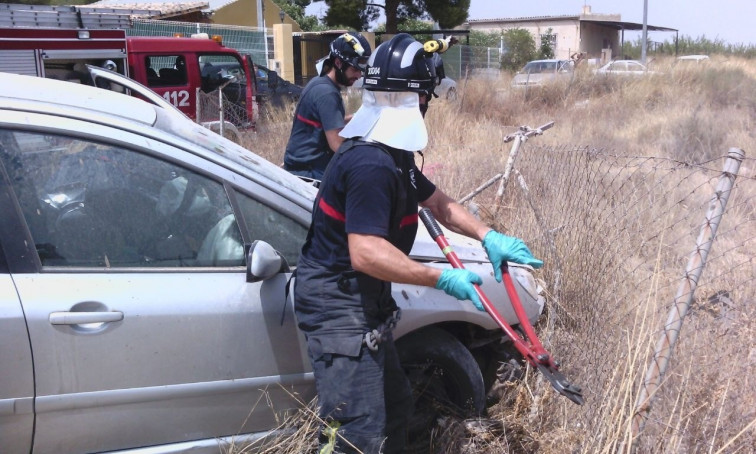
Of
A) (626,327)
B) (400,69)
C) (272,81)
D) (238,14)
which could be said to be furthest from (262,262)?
(238,14)

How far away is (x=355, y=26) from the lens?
31406 mm

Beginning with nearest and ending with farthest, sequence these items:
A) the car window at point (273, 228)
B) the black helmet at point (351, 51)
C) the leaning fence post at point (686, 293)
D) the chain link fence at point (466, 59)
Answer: the leaning fence post at point (686, 293), the car window at point (273, 228), the black helmet at point (351, 51), the chain link fence at point (466, 59)

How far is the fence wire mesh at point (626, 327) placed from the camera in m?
2.84

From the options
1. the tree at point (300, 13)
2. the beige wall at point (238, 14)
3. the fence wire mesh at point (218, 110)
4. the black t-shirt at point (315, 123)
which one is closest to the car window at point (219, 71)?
the fence wire mesh at point (218, 110)

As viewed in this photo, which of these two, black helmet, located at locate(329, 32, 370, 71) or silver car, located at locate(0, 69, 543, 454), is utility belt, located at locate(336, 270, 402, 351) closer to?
silver car, located at locate(0, 69, 543, 454)

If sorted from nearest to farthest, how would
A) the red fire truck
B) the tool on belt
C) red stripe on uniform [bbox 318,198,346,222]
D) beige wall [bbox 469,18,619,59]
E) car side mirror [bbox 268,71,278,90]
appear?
1. the tool on belt
2. red stripe on uniform [bbox 318,198,346,222]
3. the red fire truck
4. car side mirror [bbox 268,71,278,90]
5. beige wall [bbox 469,18,619,59]

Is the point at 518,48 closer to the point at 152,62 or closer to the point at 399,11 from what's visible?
the point at 399,11

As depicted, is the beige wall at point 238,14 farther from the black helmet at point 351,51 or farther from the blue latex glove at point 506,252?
the blue latex glove at point 506,252

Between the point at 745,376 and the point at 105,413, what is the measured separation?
260 centimetres

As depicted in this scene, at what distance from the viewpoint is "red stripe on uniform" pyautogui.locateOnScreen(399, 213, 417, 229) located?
263cm

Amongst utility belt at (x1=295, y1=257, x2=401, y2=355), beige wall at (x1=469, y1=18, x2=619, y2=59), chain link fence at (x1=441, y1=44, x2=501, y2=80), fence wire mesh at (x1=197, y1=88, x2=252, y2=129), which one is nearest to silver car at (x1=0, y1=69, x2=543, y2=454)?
utility belt at (x1=295, y1=257, x2=401, y2=355)

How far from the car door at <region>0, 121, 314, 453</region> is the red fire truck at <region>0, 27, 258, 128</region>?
624cm

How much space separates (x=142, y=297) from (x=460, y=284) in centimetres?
109

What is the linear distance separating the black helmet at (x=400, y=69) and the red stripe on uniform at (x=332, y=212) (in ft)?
1.42
